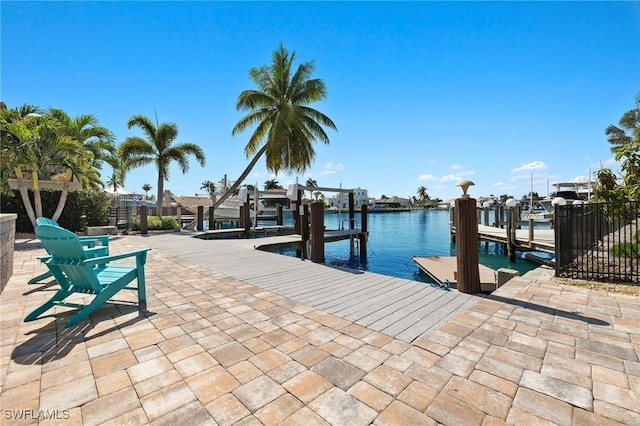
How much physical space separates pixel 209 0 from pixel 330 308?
8761 mm

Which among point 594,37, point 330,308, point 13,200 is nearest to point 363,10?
point 594,37

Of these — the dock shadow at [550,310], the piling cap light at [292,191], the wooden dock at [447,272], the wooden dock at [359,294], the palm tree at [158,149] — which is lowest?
the wooden dock at [447,272]

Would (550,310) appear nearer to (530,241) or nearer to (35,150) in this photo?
(530,241)

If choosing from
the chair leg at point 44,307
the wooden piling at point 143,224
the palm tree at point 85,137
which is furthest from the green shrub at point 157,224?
the chair leg at point 44,307

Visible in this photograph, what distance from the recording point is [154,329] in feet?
9.96

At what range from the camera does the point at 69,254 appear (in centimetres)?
309

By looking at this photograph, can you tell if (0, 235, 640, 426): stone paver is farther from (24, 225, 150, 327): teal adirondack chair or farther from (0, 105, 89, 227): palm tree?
(0, 105, 89, 227): palm tree

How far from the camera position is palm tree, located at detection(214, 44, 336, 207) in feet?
50.1

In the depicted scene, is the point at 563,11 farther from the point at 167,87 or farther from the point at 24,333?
the point at 167,87

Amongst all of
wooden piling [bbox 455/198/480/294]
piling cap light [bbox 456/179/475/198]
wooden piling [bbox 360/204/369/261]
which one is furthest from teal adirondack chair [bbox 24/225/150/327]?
wooden piling [bbox 360/204/369/261]

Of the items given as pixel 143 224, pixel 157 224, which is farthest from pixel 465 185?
pixel 157 224

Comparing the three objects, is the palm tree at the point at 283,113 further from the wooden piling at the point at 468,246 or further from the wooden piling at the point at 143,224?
the wooden piling at the point at 468,246

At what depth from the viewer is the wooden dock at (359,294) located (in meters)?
3.28

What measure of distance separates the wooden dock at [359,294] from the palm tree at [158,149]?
12522 millimetres
